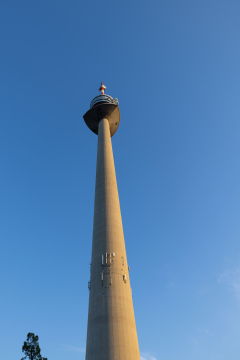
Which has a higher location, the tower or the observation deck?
the observation deck

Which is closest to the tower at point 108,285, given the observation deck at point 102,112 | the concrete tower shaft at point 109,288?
the concrete tower shaft at point 109,288

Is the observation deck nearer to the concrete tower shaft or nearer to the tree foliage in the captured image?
the concrete tower shaft

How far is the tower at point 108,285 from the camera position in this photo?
31611 mm

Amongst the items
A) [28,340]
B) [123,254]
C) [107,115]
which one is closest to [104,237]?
[123,254]

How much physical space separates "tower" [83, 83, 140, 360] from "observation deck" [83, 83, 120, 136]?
13862 millimetres

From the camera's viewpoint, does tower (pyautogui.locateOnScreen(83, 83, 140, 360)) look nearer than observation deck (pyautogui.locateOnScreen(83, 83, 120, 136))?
Yes

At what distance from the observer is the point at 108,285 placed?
3581cm

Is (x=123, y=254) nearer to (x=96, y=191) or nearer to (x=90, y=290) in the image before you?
(x=90, y=290)

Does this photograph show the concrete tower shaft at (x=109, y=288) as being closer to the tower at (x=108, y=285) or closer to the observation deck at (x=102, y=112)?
the tower at (x=108, y=285)

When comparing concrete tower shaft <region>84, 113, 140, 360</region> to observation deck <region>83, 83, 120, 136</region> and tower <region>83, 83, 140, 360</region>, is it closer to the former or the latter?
tower <region>83, 83, 140, 360</region>

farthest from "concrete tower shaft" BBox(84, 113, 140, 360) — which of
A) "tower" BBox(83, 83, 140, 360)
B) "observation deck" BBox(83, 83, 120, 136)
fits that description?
"observation deck" BBox(83, 83, 120, 136)

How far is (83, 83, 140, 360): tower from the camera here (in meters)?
31.6

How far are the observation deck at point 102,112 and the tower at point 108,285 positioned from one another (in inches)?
546

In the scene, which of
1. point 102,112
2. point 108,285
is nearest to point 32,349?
point 108,285
